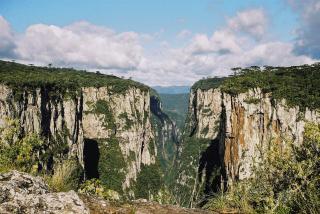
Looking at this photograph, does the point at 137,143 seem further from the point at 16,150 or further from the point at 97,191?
the point at 97,191

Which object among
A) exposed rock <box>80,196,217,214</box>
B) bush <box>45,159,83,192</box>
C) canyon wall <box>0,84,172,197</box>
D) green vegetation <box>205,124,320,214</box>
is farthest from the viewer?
canyon wall <box>0,84,172,197</box>

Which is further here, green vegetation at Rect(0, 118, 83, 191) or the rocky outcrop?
Result: green vegetation at Rect(0, 118, 83, 191)

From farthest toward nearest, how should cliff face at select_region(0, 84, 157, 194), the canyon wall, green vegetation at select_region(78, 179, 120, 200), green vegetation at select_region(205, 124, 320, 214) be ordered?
the canyon wall < cliff face at select_region(0, 84, 157, 194) < green vegetation at select_region(78, 179, 120, 200) < green vegetation at select_region(205, 124, 320, 214)

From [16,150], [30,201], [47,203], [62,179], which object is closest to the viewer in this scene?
[30,201]

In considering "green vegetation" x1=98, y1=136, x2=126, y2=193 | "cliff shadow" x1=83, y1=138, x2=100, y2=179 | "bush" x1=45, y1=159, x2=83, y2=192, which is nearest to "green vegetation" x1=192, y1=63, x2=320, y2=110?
"green vegetation" x1=98, y1=136, x2=126, y2=193

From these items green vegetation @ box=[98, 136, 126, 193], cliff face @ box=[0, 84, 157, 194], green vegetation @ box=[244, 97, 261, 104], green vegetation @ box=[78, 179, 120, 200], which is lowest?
green vegetation @ box=[98, 136, 126, 193]

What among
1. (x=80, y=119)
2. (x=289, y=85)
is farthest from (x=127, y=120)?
(x=289, y=85)

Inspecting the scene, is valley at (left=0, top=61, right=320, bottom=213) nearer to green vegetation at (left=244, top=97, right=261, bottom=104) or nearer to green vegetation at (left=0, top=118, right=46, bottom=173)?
green vegetation at (left=0, top=118, right=46, bottom=173)

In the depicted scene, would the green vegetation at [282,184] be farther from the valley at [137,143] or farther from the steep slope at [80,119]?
the steep slope at [80,119]
